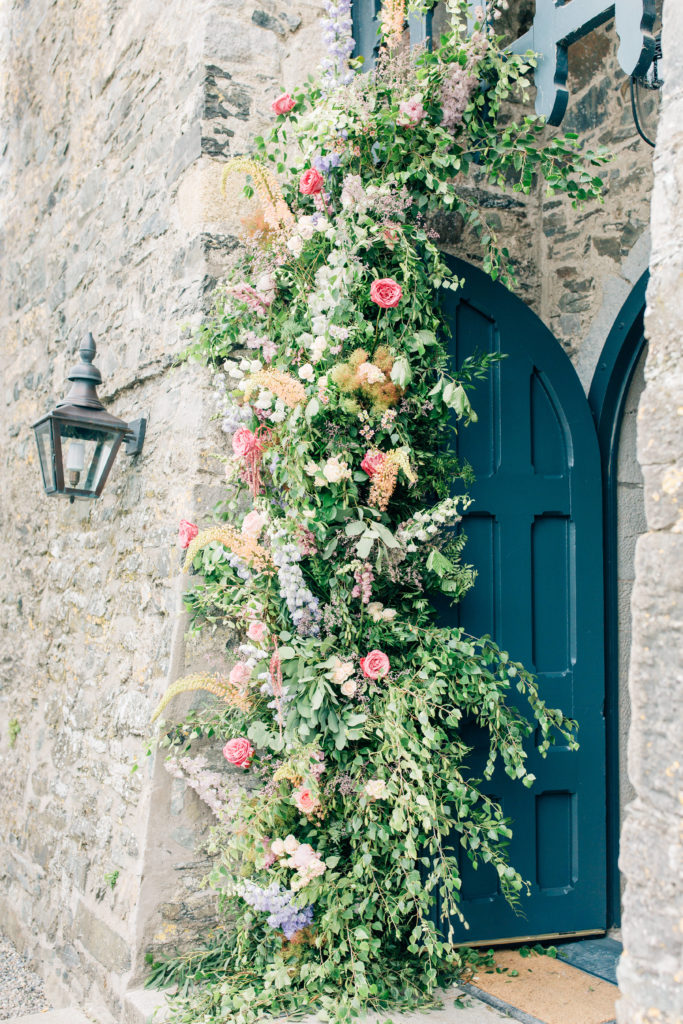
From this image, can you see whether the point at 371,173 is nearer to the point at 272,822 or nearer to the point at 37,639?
the point at 272,822

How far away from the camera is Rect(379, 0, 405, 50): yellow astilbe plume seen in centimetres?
277

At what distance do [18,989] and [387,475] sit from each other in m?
2.88

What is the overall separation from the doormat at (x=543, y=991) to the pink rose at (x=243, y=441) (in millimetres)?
1862

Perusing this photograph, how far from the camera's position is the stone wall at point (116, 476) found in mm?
3084

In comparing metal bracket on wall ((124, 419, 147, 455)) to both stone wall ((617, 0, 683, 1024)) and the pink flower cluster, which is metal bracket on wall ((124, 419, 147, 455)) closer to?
the pink flower cluster

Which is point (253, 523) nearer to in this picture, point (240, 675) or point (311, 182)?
point (240, 675)

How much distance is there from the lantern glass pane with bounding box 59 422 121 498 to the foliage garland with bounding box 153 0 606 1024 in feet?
2.33

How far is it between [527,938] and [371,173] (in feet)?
8.89

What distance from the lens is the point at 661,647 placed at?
4.97 ft

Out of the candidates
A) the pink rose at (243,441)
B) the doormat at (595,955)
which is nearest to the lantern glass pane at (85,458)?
the pink rose at (243,441)

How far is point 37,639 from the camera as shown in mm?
4555

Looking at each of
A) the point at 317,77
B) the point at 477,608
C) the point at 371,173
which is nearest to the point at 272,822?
the point at 477,608

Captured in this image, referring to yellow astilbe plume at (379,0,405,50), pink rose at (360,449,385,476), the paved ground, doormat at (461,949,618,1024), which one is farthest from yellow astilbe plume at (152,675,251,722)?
yellow astilbe plume at (379,0,405,50)

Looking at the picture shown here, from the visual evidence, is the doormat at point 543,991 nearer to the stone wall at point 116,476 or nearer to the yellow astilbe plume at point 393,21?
the stone wall at point 116,476
